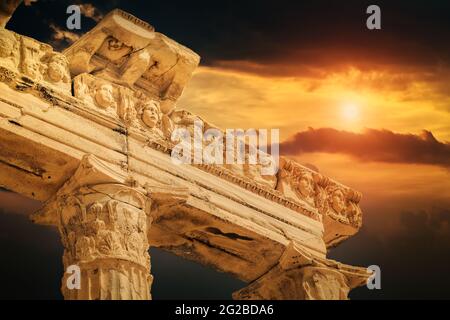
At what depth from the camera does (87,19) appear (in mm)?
15328

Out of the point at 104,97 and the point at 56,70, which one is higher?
the point at 56,70

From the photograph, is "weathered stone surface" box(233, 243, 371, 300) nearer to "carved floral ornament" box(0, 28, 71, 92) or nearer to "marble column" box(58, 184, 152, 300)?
"marble column" box(58, 184, 152, 300)

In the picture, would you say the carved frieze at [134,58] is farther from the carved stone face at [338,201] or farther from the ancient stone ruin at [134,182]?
the carved stone face at [338,201]

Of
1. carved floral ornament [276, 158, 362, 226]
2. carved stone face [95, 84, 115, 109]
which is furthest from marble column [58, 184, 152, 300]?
carved floral ornament [276, 158, 362, 226]

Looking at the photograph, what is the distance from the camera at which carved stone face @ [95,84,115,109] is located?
36.2 feet

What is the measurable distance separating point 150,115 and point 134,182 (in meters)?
1.25

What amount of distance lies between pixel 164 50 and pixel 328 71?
16.4 ft

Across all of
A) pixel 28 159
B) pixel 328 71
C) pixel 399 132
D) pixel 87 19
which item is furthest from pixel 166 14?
pixel 28 159

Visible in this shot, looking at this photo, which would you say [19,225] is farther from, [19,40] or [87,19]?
[19,40]

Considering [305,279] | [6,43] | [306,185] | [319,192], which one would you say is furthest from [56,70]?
[319,192]

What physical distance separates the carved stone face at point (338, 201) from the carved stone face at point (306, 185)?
415 mm

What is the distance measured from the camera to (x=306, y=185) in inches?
519

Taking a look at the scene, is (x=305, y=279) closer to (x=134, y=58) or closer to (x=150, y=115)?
(x=150, y=115)

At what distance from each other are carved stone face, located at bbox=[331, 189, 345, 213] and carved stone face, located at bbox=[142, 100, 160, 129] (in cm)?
330
